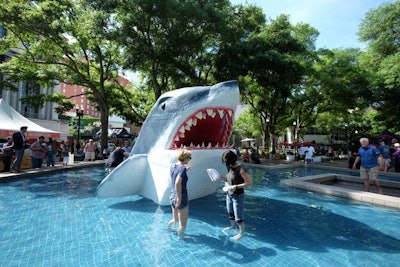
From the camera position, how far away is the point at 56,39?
606 inches

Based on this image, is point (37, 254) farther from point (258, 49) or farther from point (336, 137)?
point (336, 137)

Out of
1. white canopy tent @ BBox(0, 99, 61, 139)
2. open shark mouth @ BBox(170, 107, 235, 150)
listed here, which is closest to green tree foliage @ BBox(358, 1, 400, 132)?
open shark mouth @ BBox(170, 107, 235, 150)

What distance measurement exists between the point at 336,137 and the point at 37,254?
184 feet

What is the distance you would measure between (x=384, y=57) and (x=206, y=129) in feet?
88.1

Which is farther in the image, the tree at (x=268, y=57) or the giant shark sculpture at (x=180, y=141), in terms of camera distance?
the tree at (x=268, y=57)

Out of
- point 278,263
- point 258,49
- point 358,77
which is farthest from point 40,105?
point 358,77

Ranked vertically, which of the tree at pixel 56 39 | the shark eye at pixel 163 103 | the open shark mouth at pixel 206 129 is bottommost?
the open shark mouth at pixel 206 129

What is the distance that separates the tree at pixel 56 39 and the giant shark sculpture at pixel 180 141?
10289 mm

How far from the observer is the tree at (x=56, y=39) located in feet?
44.5

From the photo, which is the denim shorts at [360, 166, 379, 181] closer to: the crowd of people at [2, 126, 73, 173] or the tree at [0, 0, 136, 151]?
the crowd of people at [2, 126, 73, 173]

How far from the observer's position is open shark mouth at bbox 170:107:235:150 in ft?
18.7

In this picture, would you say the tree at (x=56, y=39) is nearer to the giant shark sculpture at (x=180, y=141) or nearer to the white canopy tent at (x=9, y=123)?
the white canopy tent at (x=9, y=123)

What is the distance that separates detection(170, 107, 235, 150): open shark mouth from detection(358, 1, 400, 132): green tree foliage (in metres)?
19.8

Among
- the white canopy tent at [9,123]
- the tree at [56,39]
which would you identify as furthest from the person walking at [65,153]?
the tree at [56,39]
